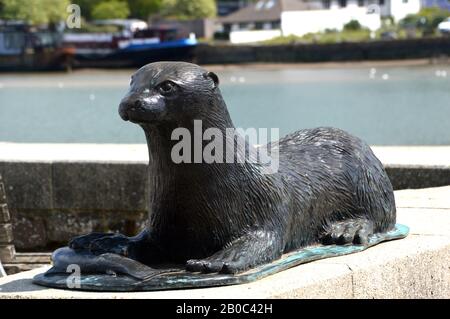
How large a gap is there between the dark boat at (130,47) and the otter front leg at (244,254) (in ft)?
199

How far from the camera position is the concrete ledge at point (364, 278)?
5828 mm

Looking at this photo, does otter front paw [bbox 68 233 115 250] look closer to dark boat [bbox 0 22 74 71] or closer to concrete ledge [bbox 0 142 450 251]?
concrete ledge [bbox 0 142 450 251]

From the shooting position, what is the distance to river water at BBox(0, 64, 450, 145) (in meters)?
28.9

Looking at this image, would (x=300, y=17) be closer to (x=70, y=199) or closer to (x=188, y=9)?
(x=188, y=9)

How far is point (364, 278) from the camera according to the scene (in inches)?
247

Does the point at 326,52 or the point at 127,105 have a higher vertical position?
the point at 127,105

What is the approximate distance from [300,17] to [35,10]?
19.4 metres

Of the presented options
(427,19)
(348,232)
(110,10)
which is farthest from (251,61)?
(348,232)

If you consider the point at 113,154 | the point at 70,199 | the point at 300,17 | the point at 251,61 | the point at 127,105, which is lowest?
the point at 251,61

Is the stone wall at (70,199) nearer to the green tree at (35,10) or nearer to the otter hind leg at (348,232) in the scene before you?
the otter hind leg at (348,232)

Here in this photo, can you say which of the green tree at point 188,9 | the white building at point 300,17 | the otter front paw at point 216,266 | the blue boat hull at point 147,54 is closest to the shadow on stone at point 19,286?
the otter front paw at point 216,266

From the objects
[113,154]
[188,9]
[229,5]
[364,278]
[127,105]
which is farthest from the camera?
[229,5]

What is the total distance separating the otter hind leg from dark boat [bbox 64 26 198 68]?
197 feet
